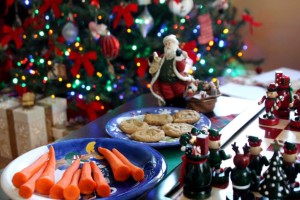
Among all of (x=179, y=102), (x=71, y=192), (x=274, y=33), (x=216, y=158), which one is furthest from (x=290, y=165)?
(x=274, y=33)

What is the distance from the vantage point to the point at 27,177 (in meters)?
0.83

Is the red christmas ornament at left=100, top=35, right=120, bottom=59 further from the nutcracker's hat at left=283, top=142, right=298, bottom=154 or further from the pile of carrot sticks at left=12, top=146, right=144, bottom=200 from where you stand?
the nutcracker's hat at left=283, top=142, right=298, bottom=154

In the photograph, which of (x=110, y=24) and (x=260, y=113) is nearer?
(x=260, y=113)

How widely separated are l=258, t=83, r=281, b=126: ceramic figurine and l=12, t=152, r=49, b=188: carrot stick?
24.8 inches

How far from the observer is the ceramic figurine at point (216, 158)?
829 millimetres

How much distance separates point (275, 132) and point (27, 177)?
0.67 metres

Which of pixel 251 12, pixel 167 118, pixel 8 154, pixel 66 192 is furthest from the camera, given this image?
pixel 251 12

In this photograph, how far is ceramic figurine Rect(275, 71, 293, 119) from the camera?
1168mm

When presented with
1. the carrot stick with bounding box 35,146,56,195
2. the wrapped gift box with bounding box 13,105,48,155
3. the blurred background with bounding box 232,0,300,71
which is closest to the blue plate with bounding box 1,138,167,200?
the carrot stick with bounding box 35,146,56,195

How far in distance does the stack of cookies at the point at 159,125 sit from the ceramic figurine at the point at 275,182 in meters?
0.39

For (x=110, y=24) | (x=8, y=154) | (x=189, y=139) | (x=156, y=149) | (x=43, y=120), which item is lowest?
(x=8, y=154)

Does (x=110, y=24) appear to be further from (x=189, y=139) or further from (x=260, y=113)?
(x=189, y=139)

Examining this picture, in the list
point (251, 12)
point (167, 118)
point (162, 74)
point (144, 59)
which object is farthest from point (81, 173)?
point (251, 12)

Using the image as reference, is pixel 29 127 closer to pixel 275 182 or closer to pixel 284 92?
pixel 284 92
